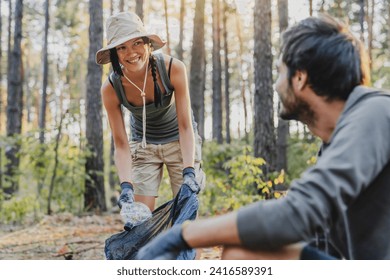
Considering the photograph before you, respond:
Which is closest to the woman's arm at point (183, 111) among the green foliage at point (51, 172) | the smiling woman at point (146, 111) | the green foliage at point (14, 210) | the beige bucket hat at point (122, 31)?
the smiling woman at point (146, 111)

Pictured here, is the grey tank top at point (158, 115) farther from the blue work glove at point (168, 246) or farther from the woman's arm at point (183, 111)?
the blue work glove at point (168, 246)

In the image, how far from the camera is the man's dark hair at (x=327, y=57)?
65.1 inches

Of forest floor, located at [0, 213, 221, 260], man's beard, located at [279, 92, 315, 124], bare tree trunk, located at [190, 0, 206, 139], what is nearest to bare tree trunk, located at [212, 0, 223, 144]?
bare tree trunk, located at [190, 0, 206, 139]

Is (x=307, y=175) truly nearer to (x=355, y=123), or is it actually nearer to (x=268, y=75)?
(x=355, y=123)

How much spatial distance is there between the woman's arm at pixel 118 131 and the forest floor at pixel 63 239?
125cm

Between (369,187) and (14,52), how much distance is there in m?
12.5

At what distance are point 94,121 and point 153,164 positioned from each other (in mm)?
6078

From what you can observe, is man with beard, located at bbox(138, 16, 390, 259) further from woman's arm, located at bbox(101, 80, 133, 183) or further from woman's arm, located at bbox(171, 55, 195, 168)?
woman's arm, located at bbox(101, 80, 133, 183)

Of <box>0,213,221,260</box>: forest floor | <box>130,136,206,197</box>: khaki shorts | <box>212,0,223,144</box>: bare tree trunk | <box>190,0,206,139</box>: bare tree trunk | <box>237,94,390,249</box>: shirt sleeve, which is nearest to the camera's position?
<box>237,94,390,249</box>: shirt sleeve

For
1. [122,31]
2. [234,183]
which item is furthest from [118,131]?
[234,183]

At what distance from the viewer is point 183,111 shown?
375 centimetres

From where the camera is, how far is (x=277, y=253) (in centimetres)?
159

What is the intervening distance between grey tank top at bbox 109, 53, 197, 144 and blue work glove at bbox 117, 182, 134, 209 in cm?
47

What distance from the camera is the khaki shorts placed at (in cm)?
406
